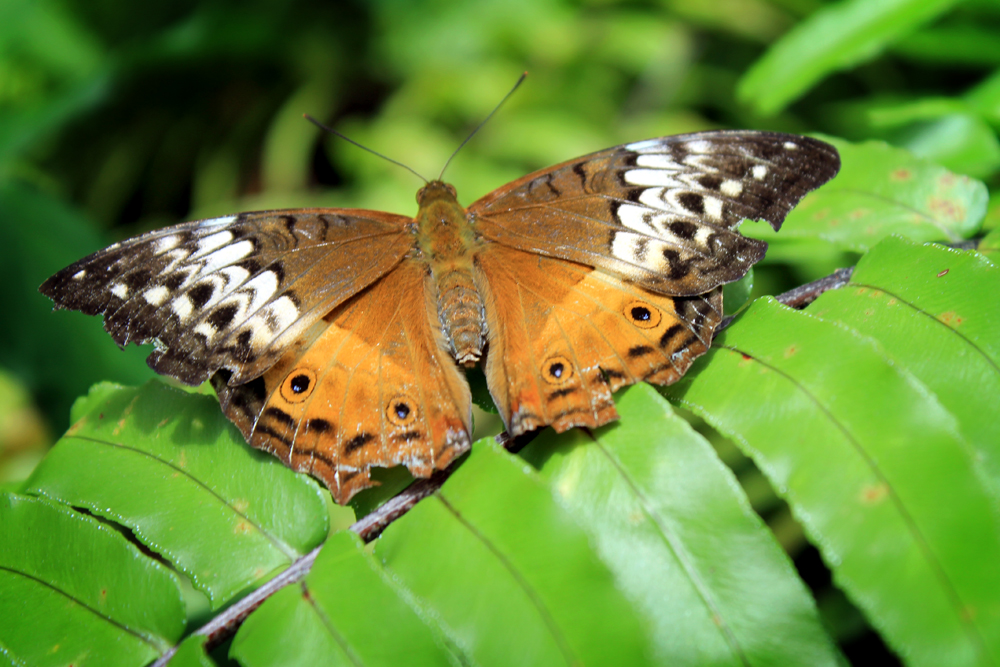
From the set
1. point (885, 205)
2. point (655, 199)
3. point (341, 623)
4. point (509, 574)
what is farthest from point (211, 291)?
point (885, 205)

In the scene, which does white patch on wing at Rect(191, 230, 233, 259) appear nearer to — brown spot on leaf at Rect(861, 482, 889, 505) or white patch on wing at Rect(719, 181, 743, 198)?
→ white patch on wing at Rect(719, 181, 743, 198)

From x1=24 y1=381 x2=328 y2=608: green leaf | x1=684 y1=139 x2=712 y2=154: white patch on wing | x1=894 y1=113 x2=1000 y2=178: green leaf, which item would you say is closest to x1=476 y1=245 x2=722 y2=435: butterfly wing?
x1=684 y1=139 x2=712 y2=154: white patch on wing

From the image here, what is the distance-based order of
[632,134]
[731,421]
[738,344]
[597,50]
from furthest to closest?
[597,50], [632,134], [738,344], [731,421]

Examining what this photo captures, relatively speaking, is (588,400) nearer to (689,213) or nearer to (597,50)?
(689,213)

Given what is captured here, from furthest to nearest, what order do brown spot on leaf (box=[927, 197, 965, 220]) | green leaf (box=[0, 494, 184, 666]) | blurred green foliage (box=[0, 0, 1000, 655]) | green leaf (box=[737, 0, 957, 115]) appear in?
blurred green foliage (box=[0, 0, 1000, 655]) → green leaf (box=[737, 0, 957, 115]) → brown spot on leaf (box=[927, 197, 965, 220]) → green leaf (box=[0, 494, 184, 666])

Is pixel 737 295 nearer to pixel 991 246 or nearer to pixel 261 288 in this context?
pixel 991 246

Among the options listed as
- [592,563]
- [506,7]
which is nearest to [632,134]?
[506,7]
